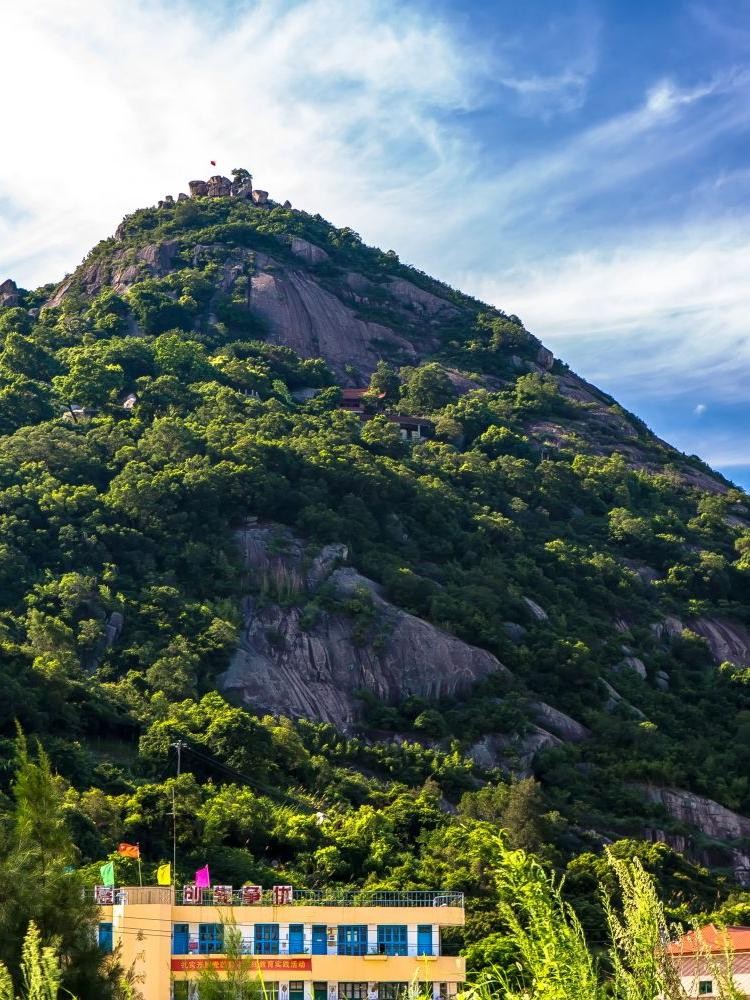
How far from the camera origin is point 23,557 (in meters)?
77.2

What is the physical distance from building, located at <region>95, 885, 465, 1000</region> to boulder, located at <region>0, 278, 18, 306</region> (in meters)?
104

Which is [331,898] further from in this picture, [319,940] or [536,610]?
[536,610]

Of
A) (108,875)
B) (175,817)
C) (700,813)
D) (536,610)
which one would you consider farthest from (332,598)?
(108,875)

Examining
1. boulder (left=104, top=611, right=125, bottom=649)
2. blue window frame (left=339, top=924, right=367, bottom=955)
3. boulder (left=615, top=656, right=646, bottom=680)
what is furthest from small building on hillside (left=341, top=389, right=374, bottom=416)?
blue window frame (left=339, top=924, right=367, bottom=955)

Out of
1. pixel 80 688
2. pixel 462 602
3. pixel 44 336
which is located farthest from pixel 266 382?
pixel 80 688

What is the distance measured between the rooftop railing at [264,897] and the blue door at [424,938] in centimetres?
81

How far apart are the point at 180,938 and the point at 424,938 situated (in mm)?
7316

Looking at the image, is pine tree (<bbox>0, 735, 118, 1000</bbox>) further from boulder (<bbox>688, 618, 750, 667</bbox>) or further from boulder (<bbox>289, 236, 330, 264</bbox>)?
boulder (<bbox>289, 236, 330, 264</bbox>)

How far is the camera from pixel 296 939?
41.4 meters

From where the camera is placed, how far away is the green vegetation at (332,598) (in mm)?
55719

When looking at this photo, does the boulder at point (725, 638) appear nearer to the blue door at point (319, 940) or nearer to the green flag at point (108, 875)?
the blue door at point (319, 940)

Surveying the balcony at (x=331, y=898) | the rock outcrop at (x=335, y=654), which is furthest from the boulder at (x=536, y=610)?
the balcony at (x=331, y=898)

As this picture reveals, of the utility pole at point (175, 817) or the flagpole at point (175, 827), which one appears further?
the utility pole at point (175, 817)

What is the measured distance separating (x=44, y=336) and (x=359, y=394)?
25.4 meters
